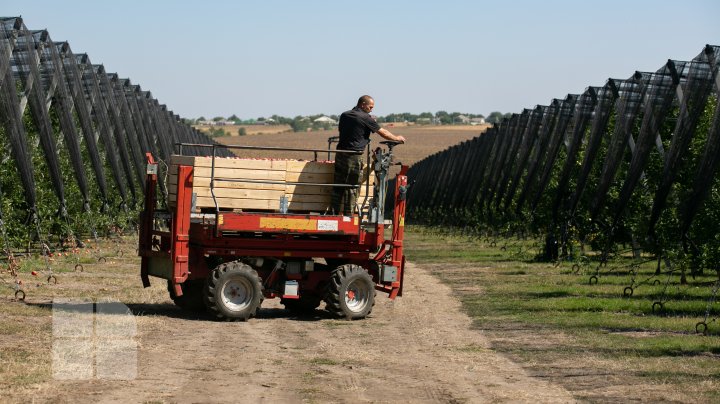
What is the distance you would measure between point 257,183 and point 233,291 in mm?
1391

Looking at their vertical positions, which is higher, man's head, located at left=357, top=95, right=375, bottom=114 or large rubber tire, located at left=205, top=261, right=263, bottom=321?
man's head, located at left=357, top=95, right=375, bottom=114

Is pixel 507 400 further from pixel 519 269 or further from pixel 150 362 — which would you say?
pixel 519 269

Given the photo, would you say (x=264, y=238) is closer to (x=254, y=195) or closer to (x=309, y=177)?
(x=254, y=195)

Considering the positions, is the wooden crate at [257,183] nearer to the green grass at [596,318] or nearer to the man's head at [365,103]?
the man's head at [365,103]

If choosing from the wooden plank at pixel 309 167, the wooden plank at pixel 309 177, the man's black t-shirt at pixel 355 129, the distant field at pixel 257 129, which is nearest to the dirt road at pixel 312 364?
the wooden plank at pixel 309 177

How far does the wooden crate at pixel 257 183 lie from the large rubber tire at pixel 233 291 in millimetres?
814

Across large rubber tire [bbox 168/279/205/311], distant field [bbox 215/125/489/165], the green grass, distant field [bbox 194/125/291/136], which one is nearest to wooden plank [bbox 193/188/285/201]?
large rubber tire [bbox 168/279/205/311]

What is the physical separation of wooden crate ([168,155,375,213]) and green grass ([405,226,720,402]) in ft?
8.88

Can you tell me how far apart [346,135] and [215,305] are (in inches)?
110

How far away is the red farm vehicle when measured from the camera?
16.1 meters

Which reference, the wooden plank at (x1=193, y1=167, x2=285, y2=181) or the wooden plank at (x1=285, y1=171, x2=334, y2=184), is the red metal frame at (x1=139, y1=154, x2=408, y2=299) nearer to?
the wooden plank at (x1=193, y1=167, x2=285, y2=181)

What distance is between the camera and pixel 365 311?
1692 centimetres

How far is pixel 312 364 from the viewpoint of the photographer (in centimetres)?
1207

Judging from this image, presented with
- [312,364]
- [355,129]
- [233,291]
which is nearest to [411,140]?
[355,129]
